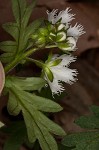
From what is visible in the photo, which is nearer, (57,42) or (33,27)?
(57,42)

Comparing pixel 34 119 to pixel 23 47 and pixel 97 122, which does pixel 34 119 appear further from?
pixel 97 122

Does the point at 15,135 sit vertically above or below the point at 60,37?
below

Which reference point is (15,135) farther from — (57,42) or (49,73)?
(57,42)

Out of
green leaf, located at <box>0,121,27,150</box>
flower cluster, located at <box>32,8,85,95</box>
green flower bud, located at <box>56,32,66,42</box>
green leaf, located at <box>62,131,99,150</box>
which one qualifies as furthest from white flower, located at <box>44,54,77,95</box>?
green leaf, located at <box>0,121,27,150</box>

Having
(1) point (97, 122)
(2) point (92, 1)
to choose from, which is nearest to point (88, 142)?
(1) point (97, 122)

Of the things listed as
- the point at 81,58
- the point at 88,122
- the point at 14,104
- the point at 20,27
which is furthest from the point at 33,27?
the point at 81,58

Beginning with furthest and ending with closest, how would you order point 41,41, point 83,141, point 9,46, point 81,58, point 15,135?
1. point 81,58
2. point 15,135
3. point 83,141
4. point 9,46
5. point 41,41
